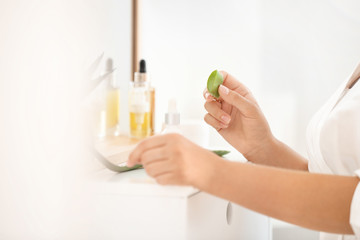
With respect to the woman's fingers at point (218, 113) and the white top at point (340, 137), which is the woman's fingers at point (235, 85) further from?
the white top at point (340, 137)

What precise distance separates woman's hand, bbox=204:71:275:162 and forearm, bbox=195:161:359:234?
1.00ft

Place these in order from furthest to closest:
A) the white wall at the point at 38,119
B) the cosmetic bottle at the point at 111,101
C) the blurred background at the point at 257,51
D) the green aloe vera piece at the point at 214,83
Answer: the blurred background at the point at 257,51
the cosmetic bottle at the point at 111,101
the green aloe vera piece at the point at 214,83
the white wall at the point at 38,119

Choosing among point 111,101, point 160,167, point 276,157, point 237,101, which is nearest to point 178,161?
point 160,167

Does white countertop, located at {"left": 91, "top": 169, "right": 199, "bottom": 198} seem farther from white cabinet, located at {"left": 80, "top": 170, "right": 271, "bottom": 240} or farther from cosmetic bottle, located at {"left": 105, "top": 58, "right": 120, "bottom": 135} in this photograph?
cosmetic bottle, located at {"left": 105, "top": 58, "right": 120, "bottom": 135}

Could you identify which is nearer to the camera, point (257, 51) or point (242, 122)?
point (242, 122)

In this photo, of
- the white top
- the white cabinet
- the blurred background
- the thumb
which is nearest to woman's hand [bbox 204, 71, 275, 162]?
the thumb

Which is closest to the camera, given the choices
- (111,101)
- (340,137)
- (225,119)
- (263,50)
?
(340,137)

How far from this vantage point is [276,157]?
3.28 ft

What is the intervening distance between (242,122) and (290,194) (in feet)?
1.15

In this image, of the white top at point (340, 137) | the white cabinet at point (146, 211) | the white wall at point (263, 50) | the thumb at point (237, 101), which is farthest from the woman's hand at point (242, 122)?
the white wall at point (263, 50)

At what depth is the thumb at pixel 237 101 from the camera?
0.90 meters

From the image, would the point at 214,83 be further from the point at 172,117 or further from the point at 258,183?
the point at 258,183

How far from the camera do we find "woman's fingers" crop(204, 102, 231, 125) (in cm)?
95

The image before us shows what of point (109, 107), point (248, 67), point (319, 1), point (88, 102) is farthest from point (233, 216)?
point (319, 1)
